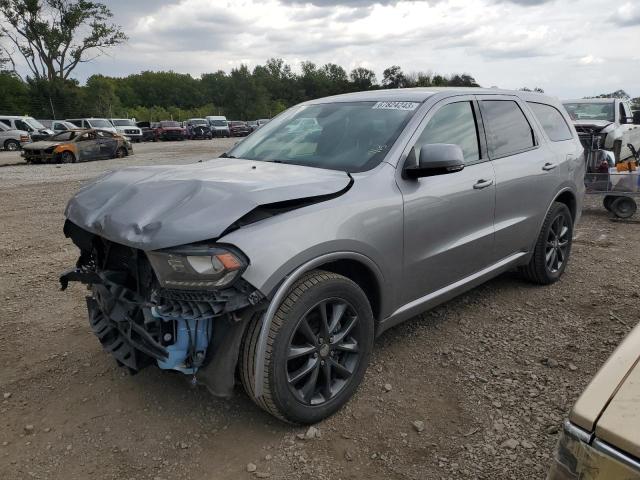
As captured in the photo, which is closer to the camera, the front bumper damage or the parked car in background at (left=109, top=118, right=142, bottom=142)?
the front bumper damage

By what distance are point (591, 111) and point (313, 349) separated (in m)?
12.6

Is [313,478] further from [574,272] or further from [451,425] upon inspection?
[574,272]

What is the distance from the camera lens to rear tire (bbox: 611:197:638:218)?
795 centimetres

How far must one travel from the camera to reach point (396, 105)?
3484 mm

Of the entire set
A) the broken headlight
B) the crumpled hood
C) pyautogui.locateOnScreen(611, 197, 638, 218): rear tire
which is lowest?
pyautogui.locateOnScreen(611, 197, 638, 218): rear tire

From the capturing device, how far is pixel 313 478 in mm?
2396

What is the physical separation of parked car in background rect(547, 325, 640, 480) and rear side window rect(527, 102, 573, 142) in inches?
141

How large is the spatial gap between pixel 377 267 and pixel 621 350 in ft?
4.72

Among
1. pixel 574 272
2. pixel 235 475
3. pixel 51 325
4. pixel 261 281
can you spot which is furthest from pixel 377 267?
pixel 574 272

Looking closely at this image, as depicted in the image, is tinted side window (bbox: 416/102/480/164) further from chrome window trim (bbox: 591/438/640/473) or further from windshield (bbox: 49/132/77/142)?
windshield (bbox: 49/132/77/142)

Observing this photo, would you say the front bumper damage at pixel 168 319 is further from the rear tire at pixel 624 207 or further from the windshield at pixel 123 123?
Answer: the windshield at pixel 123 123

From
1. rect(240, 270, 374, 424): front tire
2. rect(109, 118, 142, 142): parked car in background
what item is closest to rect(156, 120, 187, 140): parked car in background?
rect(109, 118, 142, 142): parked car in background

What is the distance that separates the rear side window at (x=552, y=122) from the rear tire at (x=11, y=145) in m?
28.6

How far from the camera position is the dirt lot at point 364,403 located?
250 cm
